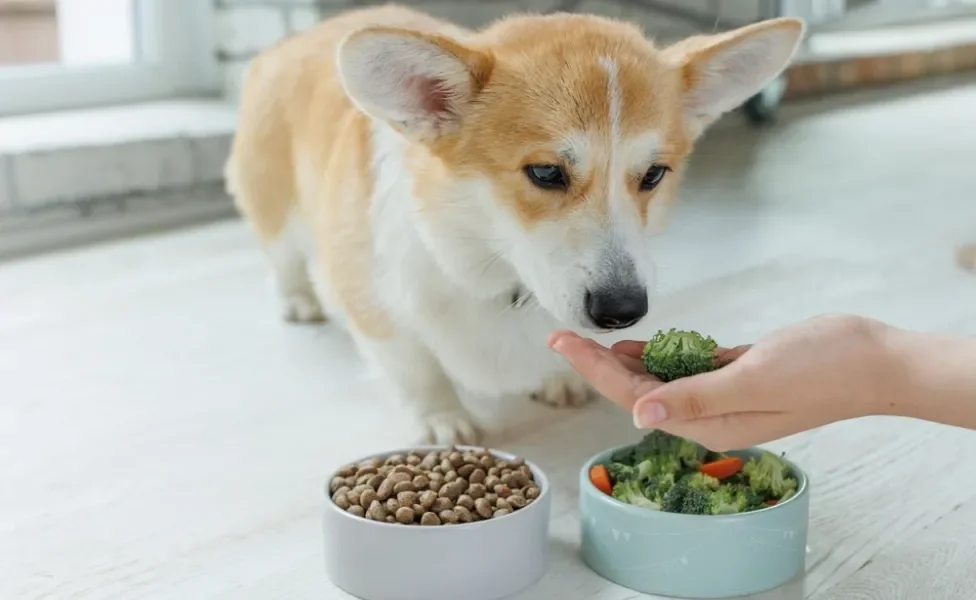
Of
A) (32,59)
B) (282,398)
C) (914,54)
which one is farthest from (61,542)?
(914,54)

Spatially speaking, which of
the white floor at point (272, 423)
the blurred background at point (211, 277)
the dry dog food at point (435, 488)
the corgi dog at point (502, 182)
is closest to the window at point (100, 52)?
the blurred background at point (211, 277)

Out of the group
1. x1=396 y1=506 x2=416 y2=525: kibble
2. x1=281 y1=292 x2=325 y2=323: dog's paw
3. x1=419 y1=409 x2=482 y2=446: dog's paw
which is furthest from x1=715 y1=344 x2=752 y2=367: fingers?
x1=281 y1=292 x2=325 y2=323: dog's paw

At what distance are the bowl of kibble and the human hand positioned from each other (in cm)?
22

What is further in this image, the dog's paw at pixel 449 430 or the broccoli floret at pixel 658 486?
the dog's paw at pixel 449 430

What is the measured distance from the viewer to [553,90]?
1322 millimetres

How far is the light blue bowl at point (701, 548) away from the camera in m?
1.17

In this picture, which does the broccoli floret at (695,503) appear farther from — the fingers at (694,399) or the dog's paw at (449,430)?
the dog's paw at (449,430)

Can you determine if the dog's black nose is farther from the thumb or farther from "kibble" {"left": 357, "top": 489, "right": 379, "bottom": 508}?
"kibble" {"left": 357, "top": 489, "right": 379, "bottom": 508}

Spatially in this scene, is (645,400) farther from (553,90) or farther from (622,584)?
(553,90)

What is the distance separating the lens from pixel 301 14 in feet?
10.2

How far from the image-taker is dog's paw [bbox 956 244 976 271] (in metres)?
2.45

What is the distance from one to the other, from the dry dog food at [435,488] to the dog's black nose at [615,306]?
8.0 inches

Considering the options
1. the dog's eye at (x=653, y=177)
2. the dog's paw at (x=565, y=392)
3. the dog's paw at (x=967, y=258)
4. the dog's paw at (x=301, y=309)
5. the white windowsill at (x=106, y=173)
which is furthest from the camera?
the white windowsill at (x=106, y=173)

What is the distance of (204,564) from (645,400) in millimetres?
564
